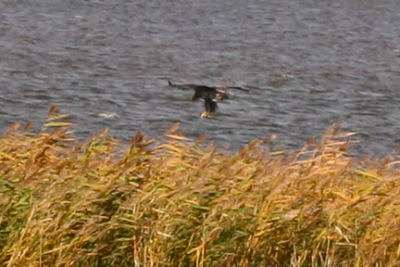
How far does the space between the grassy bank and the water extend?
10.3 metres

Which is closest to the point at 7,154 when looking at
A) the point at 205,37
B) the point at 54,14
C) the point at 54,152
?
the point at 54,152

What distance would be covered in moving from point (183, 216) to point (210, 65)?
24.3 m

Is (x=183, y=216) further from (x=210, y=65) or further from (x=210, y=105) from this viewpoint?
(x=210, y=65)

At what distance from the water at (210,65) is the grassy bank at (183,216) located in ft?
33.9

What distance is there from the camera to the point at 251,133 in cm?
2636

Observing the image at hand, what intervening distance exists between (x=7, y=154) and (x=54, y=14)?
113 feet

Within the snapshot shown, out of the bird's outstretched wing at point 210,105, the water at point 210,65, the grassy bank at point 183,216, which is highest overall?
the grassy bank at point 183,216

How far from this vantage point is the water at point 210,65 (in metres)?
27.4

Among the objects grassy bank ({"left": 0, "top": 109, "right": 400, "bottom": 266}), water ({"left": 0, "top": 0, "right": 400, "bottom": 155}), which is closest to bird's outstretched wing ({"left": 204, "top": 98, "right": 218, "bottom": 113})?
water ({"left": 0, "top": 0, "right": 400, "bottom": 155})

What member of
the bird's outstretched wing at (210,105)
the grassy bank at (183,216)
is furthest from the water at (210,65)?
the grassy bank at (183,216)

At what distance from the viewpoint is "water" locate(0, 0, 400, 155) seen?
27.4 meters

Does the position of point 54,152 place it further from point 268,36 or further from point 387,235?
point 268,36

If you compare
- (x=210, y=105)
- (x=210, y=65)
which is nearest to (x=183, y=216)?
(x=210, y=105)

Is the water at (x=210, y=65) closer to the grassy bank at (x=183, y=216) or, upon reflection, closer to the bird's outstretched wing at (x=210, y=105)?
the bird's outstretched wing at (x=210, y=105)
